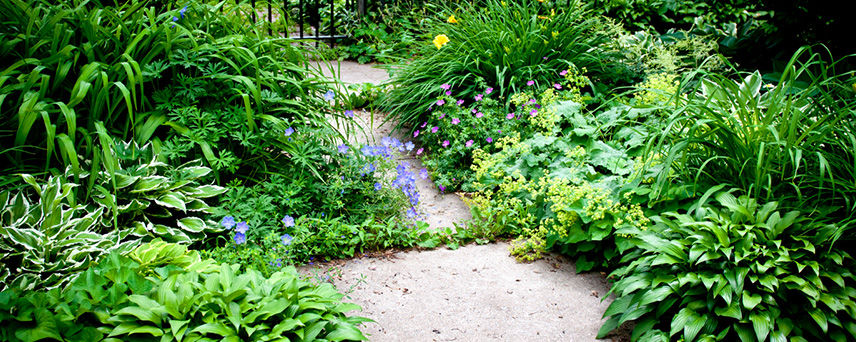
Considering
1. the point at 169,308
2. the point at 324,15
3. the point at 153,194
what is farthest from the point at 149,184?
the point at 324,15

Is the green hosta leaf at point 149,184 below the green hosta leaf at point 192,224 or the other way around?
the other way around

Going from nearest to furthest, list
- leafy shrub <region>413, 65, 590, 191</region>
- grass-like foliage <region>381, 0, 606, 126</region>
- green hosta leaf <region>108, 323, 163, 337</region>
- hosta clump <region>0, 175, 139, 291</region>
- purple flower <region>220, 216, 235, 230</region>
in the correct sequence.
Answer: green hosta leaf <region>108, 323, 163, 337</region>, hosta clump <region>0, 175, 139, 291</region>, purple flower <region>220, 216, 235, 230</region>, leafy shrub <region>413, 65, 590, 191</region>, grass-like foliage <region>381, 0, 606, 126</region>

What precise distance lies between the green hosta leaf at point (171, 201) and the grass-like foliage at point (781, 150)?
234 centimetres

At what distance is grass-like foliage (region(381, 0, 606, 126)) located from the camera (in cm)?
481

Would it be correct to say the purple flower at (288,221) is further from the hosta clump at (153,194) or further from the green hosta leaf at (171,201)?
the green hosta leaf at (171,201)

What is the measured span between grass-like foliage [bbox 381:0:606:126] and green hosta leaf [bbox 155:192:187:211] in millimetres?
2246

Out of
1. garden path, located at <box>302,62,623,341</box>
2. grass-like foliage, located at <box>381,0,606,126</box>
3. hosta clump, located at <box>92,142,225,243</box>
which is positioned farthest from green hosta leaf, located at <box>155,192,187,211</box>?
grass-like foliage, located at <box>381,0,606,126</box>

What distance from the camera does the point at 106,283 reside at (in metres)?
2.33

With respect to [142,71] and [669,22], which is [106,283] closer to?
[142,71]

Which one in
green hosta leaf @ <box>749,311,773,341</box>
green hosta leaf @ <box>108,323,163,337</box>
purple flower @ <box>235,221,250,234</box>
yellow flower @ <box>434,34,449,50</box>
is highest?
yellow flower @ <box>434,34,449,50</box>

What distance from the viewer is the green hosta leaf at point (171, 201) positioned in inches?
117

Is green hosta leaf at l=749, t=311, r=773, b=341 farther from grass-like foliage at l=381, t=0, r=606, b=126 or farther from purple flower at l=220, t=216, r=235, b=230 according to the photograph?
grass-like foliage at l=381, t=0, r=606, b=126

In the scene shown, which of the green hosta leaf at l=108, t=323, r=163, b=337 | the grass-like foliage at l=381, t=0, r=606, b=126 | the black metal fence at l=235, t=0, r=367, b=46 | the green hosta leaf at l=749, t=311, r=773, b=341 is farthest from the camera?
the black metal fence at l=235, t=0, r=367, b=46

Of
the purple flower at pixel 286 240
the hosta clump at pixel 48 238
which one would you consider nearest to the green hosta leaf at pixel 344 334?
the purple flower at pixel 286 240
